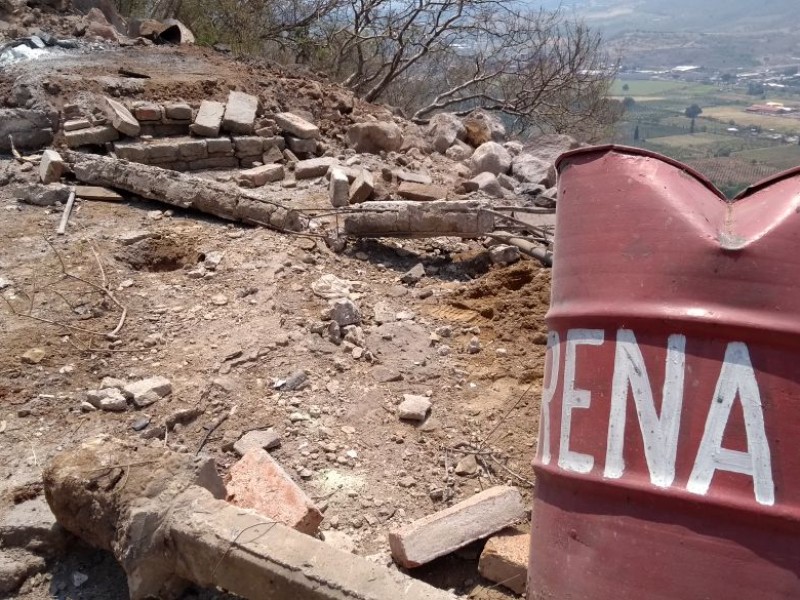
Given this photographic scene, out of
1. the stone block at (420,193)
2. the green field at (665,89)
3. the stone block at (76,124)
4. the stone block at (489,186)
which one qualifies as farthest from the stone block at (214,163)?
the green field at (665,89)

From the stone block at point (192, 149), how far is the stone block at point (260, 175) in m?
0.51

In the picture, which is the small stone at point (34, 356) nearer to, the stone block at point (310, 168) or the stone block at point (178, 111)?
the stone block at point (310, 168)

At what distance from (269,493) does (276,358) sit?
1.19 m

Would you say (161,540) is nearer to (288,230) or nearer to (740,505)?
(740,505)

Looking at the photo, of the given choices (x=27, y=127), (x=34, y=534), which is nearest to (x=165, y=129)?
(x=27, y=127)

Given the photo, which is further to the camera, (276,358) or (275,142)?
(275,142)

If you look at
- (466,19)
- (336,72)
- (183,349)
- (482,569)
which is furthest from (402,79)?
(482,569)

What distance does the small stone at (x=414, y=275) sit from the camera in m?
5.02

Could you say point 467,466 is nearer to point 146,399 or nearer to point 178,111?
point 146,399

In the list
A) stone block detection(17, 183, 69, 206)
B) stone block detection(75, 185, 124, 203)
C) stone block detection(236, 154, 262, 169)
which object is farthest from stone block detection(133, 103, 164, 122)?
stone block detection(17, 183, 69, 206)

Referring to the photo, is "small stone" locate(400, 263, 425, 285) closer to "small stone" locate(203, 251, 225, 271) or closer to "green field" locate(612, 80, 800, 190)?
"small stone" locate(203, 251, 225, 271)

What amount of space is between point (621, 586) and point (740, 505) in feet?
1.17

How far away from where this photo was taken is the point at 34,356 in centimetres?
380

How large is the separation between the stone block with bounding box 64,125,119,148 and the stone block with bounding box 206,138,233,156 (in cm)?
82
